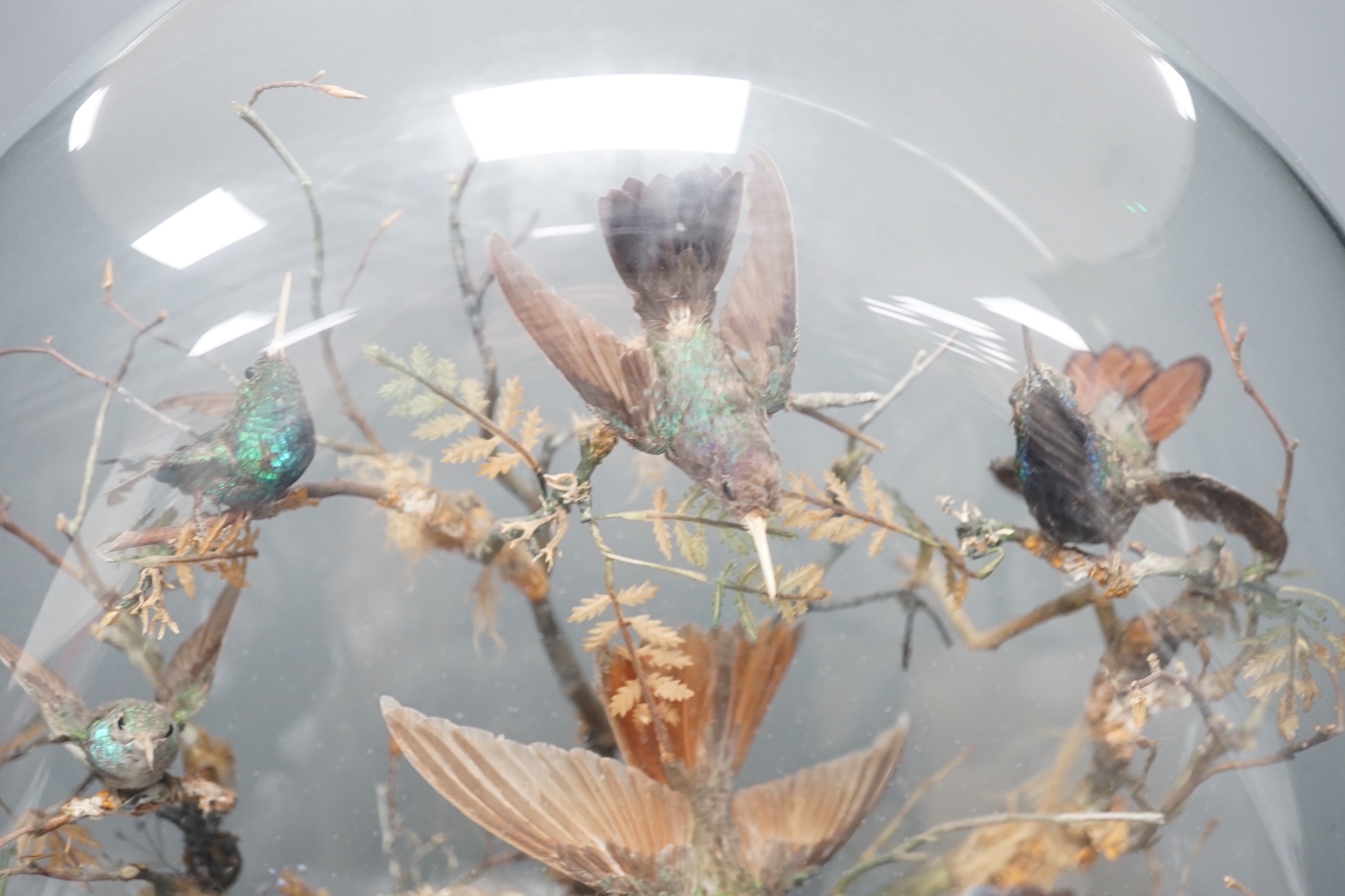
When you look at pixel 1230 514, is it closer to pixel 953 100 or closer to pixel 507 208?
pixel 953 100

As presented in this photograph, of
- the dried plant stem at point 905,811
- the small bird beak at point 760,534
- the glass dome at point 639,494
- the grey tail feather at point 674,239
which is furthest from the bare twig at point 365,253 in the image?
the dried plant stem at point 905,811

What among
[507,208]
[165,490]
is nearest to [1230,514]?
[507,208]

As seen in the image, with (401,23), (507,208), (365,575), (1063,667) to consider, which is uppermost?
(401,23)

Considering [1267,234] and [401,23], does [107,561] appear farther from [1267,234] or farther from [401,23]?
[1267,234]

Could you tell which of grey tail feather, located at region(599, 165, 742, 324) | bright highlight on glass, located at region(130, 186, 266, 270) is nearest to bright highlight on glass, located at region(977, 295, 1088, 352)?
grey tail feather, located at region(599, 165, 742, 324)

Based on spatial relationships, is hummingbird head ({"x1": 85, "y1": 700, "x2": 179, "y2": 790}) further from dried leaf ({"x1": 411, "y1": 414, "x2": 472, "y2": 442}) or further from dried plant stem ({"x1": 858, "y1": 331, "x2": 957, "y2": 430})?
dried plant stem ({"x1": 858, "y1": 331, "x2": 957, "y2": 430})

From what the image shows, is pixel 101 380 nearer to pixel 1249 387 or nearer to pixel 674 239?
pixel 674 239

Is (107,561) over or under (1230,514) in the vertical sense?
over

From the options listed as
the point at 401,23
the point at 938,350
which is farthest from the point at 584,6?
the point at 938,350
